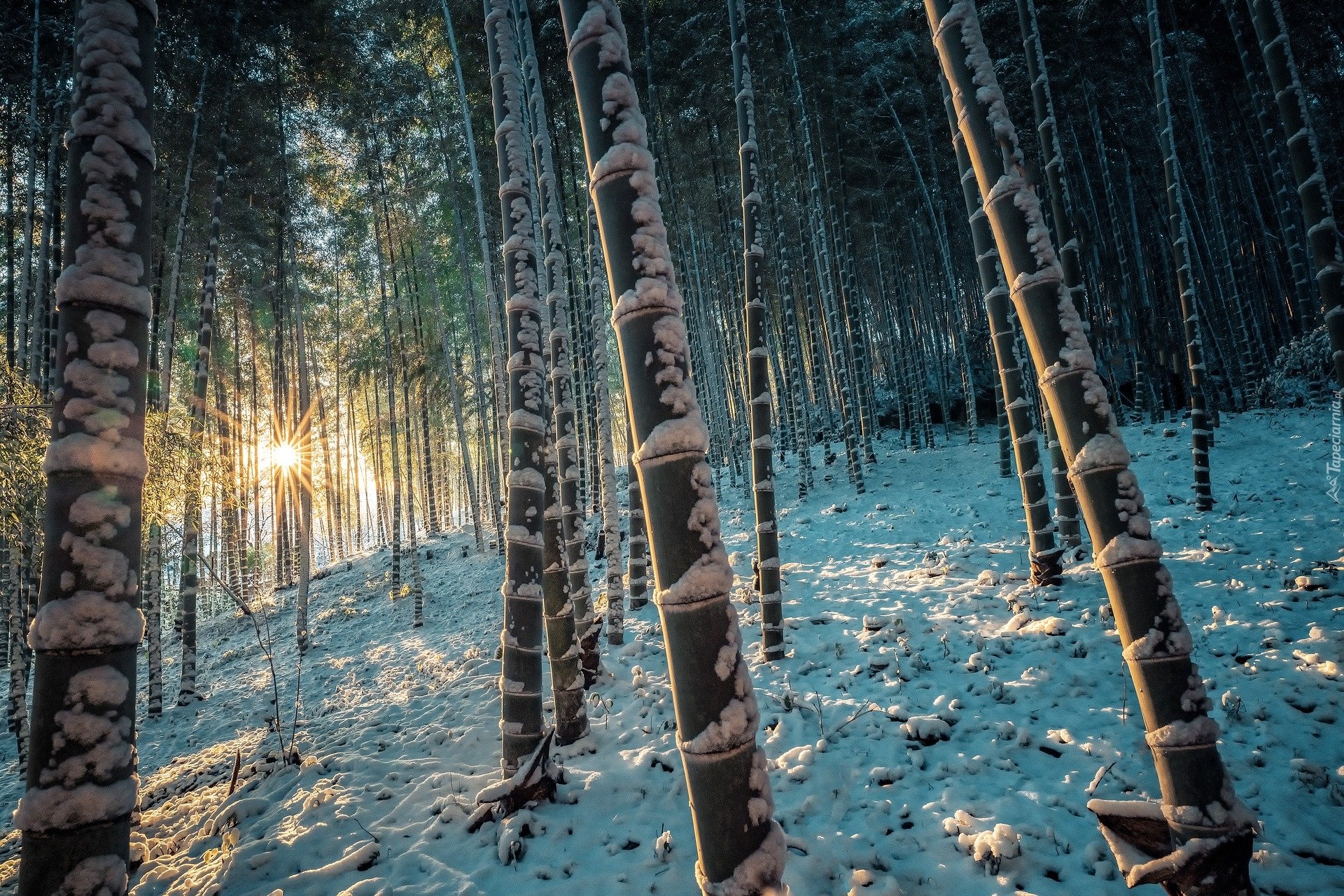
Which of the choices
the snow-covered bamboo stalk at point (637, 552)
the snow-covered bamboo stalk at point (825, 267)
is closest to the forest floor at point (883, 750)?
the snow-covered bamboo stalk at point (637, 552)

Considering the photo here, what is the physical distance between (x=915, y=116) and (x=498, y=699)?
56.8ft

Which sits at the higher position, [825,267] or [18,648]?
[825,267]

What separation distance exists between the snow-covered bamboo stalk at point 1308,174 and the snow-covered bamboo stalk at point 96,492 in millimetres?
6501

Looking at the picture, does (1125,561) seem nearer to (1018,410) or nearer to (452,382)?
(1018,410)

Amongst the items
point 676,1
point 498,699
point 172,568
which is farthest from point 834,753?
point 172,568

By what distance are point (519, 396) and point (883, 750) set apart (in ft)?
10.8

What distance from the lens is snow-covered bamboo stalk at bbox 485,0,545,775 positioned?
11.6ft

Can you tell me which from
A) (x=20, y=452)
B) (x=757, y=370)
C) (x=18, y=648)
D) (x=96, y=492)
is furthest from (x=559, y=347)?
(x=18, y=648)

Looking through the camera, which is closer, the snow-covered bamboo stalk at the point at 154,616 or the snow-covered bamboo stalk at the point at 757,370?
the snow-covered bamboo stalk at the point at 757,370

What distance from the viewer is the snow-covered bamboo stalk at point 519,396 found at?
11.6ft


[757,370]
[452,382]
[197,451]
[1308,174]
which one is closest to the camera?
[1308,174]

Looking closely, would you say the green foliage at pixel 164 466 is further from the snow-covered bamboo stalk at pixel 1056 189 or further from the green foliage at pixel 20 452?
the snow-covered bamboo stalk at pixel 1056 189

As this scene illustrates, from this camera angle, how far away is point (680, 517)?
118cm

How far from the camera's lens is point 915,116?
15.0m
